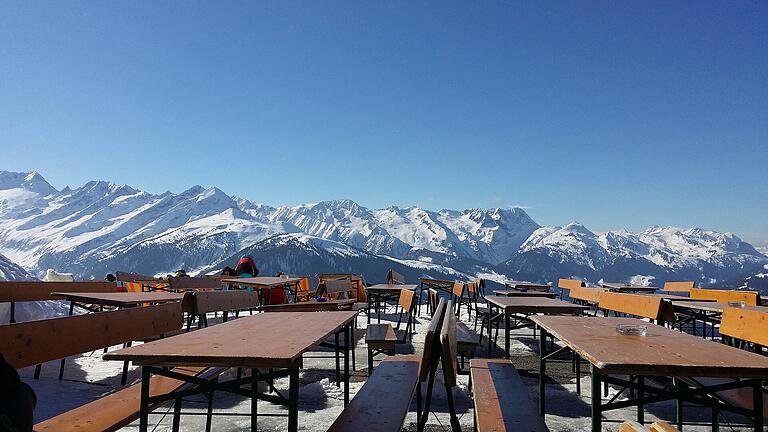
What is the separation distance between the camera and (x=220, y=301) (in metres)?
5.43

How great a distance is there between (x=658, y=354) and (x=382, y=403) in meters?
1.76

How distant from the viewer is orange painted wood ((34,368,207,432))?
274cm

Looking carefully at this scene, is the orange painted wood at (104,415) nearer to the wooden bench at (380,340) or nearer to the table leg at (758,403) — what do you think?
the wooden bench at (380,340)

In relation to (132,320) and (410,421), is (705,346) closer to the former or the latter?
(410,421)

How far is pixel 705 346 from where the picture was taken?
298 cm

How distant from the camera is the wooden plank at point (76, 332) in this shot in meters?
2.85

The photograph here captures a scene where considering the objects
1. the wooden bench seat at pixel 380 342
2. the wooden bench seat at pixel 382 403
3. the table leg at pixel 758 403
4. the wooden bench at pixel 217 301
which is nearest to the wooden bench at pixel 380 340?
the wooden bench seat at pixel 380 342

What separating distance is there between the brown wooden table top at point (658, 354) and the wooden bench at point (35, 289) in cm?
665

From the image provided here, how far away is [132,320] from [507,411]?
9.81ft

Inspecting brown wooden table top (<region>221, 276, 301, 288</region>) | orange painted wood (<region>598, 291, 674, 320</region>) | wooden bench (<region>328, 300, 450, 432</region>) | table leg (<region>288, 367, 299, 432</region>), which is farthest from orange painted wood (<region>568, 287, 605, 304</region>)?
table leg (<region>288, 367, 299, 432</region>)

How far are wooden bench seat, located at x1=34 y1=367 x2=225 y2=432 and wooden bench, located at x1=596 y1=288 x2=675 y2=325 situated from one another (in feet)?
13.8

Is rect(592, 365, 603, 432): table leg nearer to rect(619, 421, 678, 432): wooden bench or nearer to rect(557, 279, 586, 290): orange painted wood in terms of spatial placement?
rect(619, 421, 678, 432): wooden bench

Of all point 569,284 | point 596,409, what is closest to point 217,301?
point 596,409

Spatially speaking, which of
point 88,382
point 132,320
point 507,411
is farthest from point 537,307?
point 88,382
